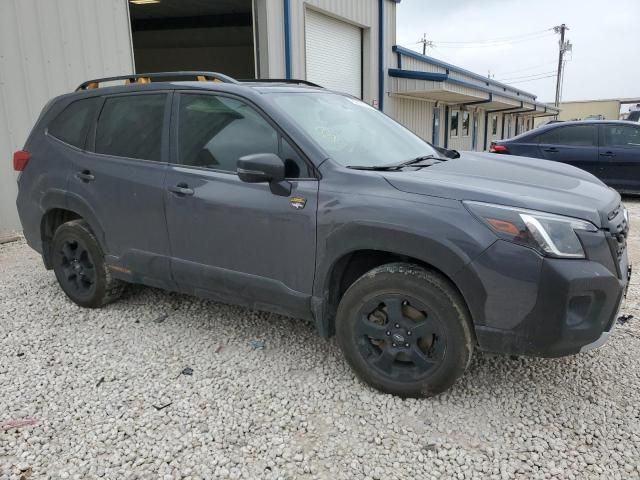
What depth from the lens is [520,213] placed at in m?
2.49

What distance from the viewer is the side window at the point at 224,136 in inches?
123

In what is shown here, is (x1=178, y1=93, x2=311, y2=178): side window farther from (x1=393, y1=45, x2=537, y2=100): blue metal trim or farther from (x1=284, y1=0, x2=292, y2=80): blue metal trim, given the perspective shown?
(x1=393, y1=45, x2=537, y2=100): blue metal trim

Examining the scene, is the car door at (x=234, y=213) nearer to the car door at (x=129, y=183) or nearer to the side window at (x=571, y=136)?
the car door at (x=129, y=183)

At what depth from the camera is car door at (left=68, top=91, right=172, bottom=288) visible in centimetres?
362

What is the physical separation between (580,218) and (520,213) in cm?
31

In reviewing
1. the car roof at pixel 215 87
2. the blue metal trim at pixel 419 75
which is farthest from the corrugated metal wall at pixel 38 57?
the blue metal trim at pixel 419 75

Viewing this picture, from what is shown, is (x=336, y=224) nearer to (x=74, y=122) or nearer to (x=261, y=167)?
(x=261, y=167)

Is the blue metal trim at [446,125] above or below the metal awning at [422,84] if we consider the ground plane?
below

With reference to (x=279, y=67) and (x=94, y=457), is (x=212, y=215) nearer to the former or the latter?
(x=94, y=457)

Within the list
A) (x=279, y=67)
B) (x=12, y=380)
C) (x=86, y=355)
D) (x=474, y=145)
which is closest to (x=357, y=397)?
(x=86, y=355)

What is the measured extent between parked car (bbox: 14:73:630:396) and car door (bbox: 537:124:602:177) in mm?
6257

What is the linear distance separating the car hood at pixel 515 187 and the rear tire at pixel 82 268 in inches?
99.4

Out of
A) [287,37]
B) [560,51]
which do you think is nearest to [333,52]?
[287,37]

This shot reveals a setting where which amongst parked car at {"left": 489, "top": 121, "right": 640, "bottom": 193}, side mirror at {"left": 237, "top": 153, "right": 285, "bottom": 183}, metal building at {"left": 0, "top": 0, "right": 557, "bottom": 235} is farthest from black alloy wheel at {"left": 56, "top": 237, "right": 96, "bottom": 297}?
parked car at {"left": 489, "top": 121, "right": 640, "bottom": 193}
